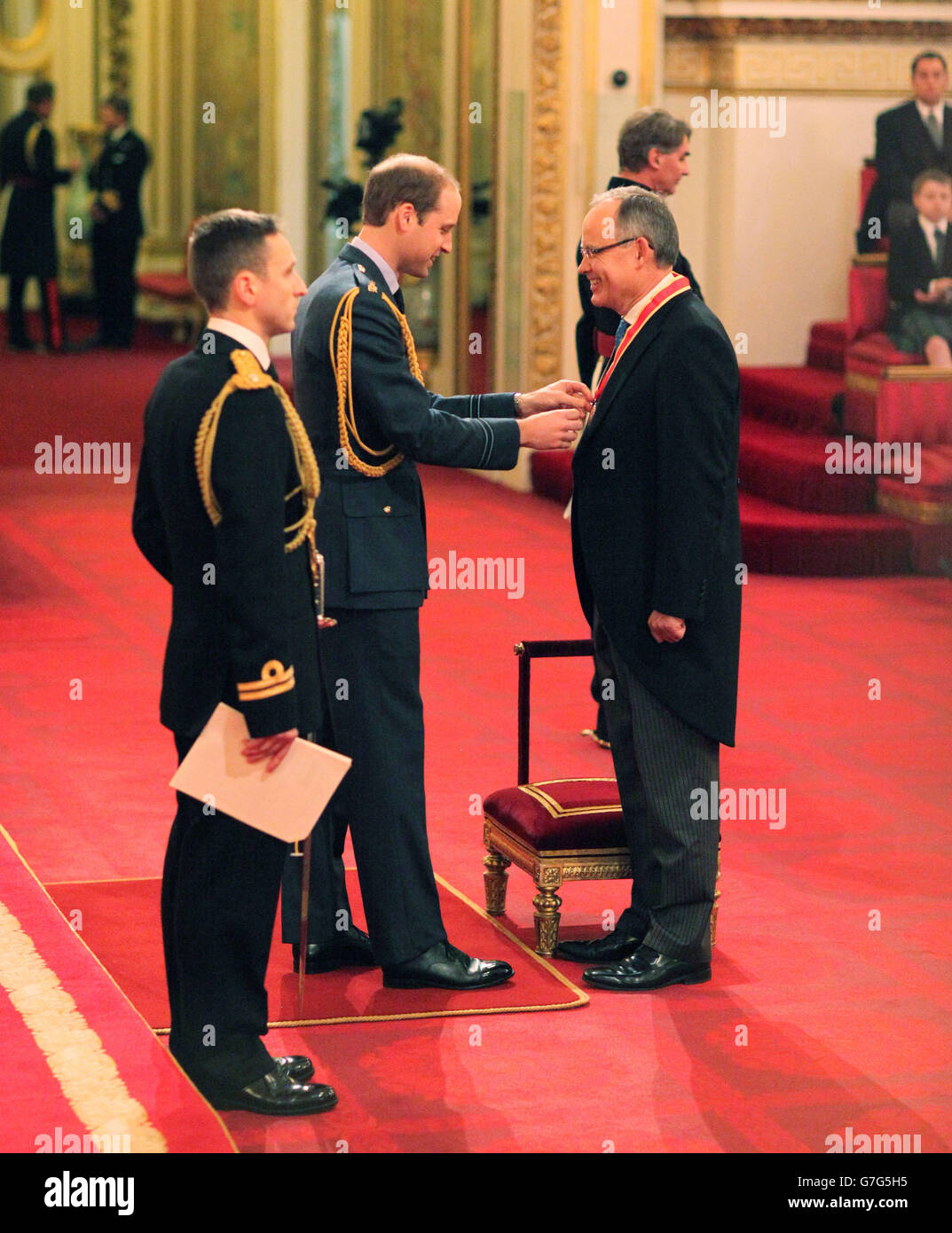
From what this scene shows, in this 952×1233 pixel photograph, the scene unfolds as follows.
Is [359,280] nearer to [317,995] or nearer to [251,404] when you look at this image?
[251,404]

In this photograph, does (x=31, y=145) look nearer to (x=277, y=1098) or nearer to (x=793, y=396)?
(x=793, y=396)

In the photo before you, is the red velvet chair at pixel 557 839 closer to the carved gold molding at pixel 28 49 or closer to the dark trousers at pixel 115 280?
the dark trousers at pixel 115 280

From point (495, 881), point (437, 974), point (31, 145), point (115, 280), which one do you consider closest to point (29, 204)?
point (31, 145)

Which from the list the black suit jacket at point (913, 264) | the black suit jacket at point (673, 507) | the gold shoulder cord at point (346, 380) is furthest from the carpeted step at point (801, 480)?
the gold shoulder cord at point (346, 380)

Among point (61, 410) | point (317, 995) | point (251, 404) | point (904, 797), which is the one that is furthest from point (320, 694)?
point (61, 410)

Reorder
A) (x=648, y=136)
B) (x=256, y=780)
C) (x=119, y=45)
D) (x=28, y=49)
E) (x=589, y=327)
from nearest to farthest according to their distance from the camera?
1. (x=256, y=780)
2. (x=648, y=136)
3. (x=589, y=327)
4. (x=119, y=45)
5. (x=28, y=49)

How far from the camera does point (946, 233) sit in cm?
924

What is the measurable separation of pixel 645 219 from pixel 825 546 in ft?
15.1

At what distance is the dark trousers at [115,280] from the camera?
16.0m

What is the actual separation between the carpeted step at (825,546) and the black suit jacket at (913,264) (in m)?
1.19

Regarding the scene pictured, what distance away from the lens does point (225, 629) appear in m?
3.27

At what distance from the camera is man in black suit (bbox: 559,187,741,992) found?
13.1 ft

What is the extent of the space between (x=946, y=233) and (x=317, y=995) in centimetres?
623

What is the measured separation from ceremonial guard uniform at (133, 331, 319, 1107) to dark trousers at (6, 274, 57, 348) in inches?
497
